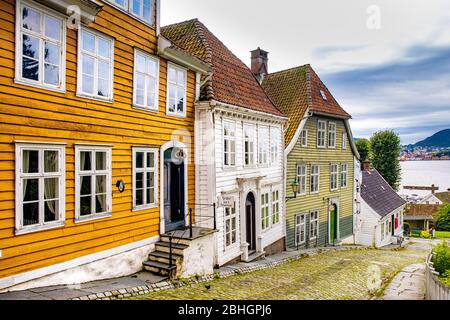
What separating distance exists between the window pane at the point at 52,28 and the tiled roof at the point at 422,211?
56535mm

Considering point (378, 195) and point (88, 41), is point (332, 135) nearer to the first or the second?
point (378, 195)

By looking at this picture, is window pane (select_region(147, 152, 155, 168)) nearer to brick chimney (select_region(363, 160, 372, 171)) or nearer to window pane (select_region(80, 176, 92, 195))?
window pane (select_region(80, 176, 92, 195))

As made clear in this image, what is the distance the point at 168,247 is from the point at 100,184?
9.68 feet

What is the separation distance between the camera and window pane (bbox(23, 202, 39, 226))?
6832 millimetres

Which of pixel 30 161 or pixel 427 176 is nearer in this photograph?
pixel 30 161

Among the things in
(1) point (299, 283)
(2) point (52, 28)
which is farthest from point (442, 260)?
(2) point (52, 28)

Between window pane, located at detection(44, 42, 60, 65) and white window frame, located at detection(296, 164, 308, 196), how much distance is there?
14471 millimetres

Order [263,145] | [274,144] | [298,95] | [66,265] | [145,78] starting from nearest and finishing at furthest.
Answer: [66,265]
[145,78]
[263,145]
[274,144]
[298,95]

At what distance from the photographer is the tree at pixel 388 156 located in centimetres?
4447

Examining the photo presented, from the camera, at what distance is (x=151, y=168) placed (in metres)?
10.3

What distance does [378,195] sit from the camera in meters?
29.7

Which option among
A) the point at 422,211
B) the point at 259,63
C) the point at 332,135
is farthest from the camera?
the point at 422,211
